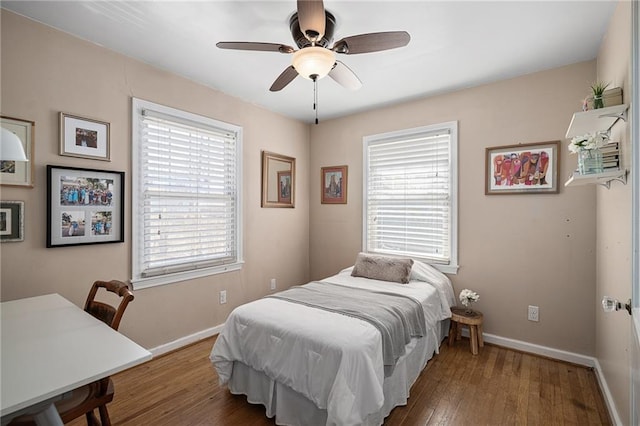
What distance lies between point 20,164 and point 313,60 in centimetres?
207

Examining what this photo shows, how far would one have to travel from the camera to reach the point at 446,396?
7.13 feet

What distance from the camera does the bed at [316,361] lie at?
1.63m

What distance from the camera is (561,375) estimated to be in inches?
95.9

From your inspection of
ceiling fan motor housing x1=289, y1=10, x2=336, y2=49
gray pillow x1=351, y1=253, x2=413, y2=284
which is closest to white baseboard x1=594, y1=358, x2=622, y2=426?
gray pillow x1=351, y1=253, x2=413, y2=284

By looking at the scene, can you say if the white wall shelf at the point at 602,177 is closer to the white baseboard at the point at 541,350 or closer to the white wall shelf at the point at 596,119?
the white wall shelf at the point at 596,119

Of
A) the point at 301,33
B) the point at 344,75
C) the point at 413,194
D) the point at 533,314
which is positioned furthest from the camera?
the point at 413,194

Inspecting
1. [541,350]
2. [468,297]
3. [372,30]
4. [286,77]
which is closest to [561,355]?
[541,350]

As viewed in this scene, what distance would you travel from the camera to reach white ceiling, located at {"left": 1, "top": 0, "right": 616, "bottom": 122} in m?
1.91

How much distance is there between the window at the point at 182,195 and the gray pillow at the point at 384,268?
141 cm

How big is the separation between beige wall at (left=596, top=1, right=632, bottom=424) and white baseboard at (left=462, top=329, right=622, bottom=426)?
0.08 metres

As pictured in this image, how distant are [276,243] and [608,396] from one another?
328cm

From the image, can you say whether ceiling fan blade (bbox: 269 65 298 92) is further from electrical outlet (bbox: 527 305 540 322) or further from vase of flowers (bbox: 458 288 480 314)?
electrical outlet (bbox: 527 305 540 322)

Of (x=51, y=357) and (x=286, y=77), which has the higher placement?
(x=286, y=77)

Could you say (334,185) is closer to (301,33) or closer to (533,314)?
(301,33)
